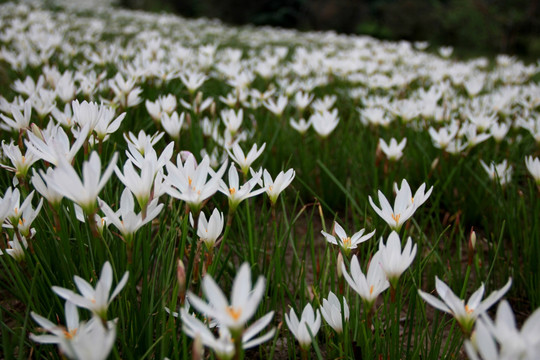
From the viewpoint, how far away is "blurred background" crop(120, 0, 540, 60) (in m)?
14.2

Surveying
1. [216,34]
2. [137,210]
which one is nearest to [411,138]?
[137,210]

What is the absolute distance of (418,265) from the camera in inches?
46.3

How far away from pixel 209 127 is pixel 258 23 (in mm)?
22627

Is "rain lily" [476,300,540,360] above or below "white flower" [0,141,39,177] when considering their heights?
below

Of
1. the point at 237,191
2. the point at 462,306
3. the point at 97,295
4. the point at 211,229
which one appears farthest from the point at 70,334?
the point at 462,306

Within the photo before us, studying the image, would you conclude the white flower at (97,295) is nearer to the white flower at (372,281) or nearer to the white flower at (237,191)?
the white flower at (237,191)

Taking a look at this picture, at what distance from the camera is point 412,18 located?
1877 centimetres

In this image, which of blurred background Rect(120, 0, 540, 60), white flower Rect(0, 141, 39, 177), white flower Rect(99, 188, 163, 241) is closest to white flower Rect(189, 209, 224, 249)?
white flower Rect(99, 188, 163, 241)

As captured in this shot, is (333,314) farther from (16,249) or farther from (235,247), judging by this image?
(16,249)

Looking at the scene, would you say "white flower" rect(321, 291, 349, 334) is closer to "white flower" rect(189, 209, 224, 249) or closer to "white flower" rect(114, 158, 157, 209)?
"white flower" rect(189, 209, 224, 249)

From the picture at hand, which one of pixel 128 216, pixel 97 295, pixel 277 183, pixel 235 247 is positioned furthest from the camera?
pixel 235 247

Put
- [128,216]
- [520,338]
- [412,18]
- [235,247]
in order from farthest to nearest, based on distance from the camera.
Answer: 1. [412,18]
2. [235,247]
3. [128,216]
4. [520,338]

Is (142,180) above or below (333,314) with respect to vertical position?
above

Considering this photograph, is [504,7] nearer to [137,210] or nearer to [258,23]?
[258,23]
